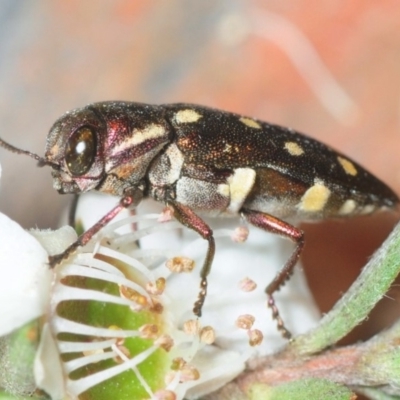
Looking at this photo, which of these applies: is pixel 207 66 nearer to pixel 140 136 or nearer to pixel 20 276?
pixel 140 136

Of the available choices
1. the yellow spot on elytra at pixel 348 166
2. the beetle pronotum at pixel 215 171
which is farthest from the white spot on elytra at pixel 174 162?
the yellow spot on elytra at pixel 348 166

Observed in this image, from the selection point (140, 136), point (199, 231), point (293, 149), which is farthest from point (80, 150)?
point (293, 149)

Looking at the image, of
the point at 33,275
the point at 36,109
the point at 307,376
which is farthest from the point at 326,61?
the point at 33,275

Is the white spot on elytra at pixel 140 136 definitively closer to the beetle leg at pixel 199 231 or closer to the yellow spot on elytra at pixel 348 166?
the beetle leg at pixel 199 231

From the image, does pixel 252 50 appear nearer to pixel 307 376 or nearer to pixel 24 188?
pixel 24 188

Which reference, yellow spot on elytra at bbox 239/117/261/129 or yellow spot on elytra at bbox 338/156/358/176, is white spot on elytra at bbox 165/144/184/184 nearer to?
yellow spot on elytra at bbox 239/117/261/129

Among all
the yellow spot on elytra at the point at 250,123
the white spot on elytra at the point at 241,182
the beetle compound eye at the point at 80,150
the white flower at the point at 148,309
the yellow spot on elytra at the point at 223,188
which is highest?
the yellow spot on elytra at the point at 250,123

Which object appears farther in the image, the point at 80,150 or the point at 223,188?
the point at 223,188

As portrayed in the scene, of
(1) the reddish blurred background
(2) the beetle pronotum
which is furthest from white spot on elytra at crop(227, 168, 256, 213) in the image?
(1) the reddish blurred background
